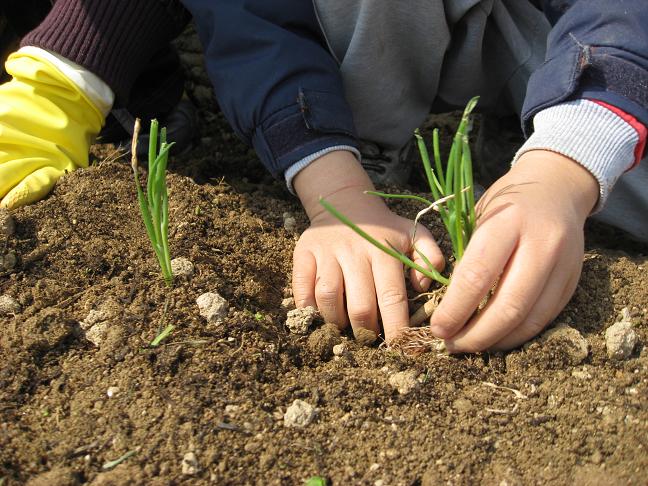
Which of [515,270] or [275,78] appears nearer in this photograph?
[515,270]

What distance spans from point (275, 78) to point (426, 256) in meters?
0.66

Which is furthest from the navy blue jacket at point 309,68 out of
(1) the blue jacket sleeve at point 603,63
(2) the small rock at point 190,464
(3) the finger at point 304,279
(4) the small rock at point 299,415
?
(2) the small rock at point 190,464

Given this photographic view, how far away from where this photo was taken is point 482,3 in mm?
1700

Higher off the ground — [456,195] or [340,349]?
[456,195]

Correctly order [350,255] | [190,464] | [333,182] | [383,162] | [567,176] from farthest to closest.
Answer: [383,162], [333,182], [350,255], [567,176], [190,464]

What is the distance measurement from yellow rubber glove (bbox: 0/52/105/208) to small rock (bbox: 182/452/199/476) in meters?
0.87

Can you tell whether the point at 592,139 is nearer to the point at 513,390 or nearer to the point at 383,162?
the point at 513,390

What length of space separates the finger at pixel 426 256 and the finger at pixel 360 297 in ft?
0.36

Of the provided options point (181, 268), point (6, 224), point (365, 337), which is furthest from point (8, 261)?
point (365, 337)

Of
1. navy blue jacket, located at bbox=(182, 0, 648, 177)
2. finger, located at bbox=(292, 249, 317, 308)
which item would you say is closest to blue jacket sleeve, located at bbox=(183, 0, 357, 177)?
navy blue jacket, located at bbox=(182, 0, 648, 177)

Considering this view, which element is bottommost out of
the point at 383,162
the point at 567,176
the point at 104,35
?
the point at 383,162

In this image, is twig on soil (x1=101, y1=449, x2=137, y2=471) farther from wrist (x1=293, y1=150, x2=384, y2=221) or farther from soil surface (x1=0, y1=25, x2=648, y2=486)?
wrist (x1=293, y1=150, x2=384, y2=221)

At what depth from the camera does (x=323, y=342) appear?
1261mm

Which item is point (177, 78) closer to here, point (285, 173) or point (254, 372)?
point (285, 173)
